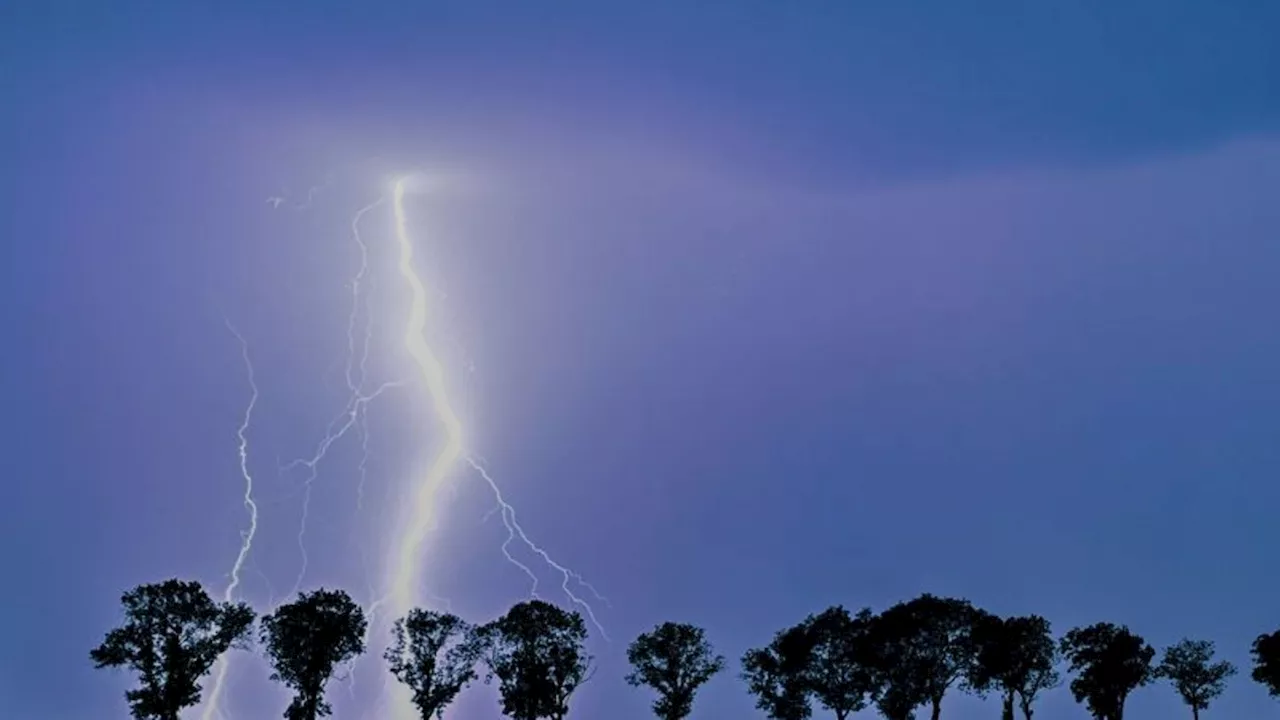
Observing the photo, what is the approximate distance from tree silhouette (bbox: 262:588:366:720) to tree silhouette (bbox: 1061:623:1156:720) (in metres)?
51.5

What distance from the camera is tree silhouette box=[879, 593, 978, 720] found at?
6869cm

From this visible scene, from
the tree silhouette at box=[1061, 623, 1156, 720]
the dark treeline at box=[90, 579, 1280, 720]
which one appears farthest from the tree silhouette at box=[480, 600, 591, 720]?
the tree silhouette at box=[1061, 623, 1156, 720]

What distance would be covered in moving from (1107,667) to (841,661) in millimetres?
19845

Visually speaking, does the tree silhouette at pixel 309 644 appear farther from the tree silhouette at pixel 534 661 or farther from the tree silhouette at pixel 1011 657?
the tree silhouette at pixel 1011 657

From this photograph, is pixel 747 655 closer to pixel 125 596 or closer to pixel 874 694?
pixel 874 694

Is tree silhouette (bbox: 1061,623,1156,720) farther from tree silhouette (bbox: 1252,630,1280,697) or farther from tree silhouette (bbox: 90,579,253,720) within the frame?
tree silhouette (bbox: 90,579,253,720)

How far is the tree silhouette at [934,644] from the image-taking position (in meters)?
68.7

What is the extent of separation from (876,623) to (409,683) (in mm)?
33160

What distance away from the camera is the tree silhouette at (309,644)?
63.0m

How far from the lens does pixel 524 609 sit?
6956cm

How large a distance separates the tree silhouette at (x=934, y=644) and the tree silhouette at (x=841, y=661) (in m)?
2.36

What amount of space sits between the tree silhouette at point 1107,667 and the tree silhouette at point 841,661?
1513 cm

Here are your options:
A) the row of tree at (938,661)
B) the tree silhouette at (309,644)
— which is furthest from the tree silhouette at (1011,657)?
the tree silhouette at (309,644)

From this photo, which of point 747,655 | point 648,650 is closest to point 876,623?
point 747,655
